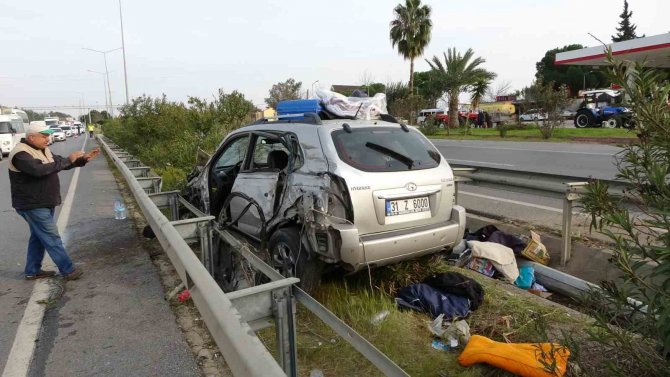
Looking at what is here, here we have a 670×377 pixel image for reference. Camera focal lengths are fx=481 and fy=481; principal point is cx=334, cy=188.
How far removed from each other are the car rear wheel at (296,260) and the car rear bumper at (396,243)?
0.37m

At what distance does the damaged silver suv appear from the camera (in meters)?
3.89

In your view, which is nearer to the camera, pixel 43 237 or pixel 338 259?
pixel 338 259

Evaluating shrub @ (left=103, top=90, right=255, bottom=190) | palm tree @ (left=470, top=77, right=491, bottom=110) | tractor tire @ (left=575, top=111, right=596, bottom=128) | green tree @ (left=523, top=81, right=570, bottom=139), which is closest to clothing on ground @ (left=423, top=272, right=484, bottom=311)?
shrub @ (left=103, top=90, right=255, bottom=190)

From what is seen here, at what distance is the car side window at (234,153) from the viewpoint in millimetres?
5515

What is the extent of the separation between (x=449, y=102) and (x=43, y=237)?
3347 cm

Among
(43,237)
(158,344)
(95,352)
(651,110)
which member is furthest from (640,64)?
(43,237)

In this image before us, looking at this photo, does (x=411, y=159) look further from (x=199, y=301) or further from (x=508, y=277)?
(x=199, y=301)

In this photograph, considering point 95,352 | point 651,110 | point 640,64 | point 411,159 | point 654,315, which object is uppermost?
point 640,64

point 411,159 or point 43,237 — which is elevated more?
point 411,159

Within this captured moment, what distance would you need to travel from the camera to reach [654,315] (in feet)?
5.91

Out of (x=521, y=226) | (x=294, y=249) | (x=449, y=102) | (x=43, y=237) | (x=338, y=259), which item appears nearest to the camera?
(x=338, y=259)

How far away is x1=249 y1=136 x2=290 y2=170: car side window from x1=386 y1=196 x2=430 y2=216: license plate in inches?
45.0

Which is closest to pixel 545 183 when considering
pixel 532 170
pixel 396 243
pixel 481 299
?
pixel 481 299

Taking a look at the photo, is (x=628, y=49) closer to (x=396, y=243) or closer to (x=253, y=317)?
(x=396, y=243)
